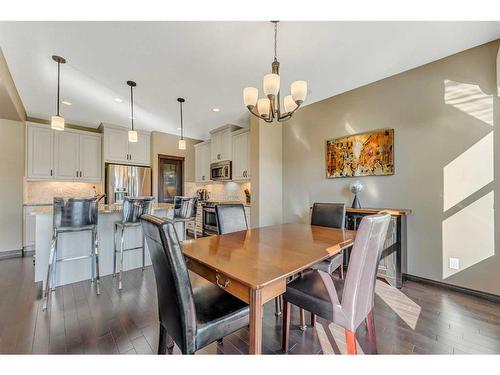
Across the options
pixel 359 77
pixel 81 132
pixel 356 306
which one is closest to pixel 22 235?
pixel 81 132

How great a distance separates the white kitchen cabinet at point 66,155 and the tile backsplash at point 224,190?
2.51m

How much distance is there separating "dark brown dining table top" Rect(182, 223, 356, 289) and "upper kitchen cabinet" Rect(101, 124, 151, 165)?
14.0ft

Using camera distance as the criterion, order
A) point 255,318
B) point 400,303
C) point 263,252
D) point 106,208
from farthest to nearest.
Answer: point 106,208, point 400,303, point 263,252, point 255,318

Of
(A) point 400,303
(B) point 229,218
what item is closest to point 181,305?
(B) point 229,218

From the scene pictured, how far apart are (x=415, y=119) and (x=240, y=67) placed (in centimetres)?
230

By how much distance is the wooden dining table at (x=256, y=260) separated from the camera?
974 mm

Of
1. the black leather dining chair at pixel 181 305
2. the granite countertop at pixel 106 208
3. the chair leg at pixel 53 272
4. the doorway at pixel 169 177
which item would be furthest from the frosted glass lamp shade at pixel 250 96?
the doorway at pixel 169 177

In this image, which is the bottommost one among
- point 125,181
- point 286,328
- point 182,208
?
point 286,328

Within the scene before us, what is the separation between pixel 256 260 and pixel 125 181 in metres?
4.73

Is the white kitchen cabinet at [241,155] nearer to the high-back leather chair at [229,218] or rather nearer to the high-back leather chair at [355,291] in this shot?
the high-back leather chair at [229,218]

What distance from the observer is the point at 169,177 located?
582cm

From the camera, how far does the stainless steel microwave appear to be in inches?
A: 192

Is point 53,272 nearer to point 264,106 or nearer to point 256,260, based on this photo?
point 256,260

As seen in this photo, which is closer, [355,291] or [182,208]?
[355,291]
